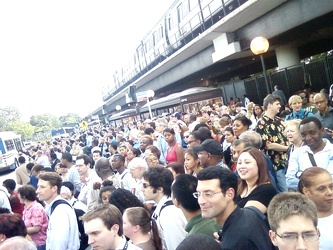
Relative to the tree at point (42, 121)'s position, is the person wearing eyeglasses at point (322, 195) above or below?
below

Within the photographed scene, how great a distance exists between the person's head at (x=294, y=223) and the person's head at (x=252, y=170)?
3.38 feet

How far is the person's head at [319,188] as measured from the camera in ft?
8.32

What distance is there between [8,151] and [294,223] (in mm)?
28848

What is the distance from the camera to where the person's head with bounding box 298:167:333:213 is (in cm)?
254

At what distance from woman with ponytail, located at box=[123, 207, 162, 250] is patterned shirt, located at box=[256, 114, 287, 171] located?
2331 mm

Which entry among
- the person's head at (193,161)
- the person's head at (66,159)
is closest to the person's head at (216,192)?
the person's head at (193,161)

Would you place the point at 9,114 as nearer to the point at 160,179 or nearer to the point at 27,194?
the point at 27,194

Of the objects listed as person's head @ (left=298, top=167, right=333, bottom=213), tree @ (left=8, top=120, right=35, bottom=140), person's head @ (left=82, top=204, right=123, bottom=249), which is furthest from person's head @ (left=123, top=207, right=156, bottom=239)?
tree @ (left=8, top=120, right=35, bottom=140)

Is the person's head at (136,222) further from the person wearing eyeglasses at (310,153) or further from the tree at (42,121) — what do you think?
the tree at (42,121)

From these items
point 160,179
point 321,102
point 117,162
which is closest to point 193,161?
point 160,179

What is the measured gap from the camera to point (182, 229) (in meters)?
3.11

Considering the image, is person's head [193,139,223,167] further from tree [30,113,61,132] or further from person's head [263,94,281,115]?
tree [30,113,61,132]

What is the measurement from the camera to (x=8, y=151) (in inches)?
1075

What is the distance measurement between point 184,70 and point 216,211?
2032cm
